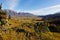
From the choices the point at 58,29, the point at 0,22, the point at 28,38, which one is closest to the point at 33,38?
the point at 28,38

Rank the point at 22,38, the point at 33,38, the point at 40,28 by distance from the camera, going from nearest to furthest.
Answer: the point at 22,38 → the point at 33,38 → the point at 40,28

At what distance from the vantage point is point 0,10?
44125 millimetres

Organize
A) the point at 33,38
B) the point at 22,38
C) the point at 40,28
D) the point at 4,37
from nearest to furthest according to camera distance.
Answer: the point at 4,37 < the point at 22,38 < the point at 33,38 < the point at 40,28

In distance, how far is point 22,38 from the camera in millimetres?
27594

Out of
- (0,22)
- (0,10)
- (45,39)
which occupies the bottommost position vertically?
(45,39)

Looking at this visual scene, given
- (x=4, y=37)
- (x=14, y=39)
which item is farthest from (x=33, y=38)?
(x=4, y=37)

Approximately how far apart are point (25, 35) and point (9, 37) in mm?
4739

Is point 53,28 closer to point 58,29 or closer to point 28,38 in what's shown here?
point 58,29

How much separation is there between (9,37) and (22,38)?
2887mm

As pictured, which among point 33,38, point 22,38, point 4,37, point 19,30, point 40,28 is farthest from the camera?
point 40,28

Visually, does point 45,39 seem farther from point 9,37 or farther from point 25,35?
point 9,37

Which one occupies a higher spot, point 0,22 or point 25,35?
point 0,22

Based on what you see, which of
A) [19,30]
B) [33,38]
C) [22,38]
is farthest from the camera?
[19,30]

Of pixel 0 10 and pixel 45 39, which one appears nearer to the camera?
pixel 45 39
